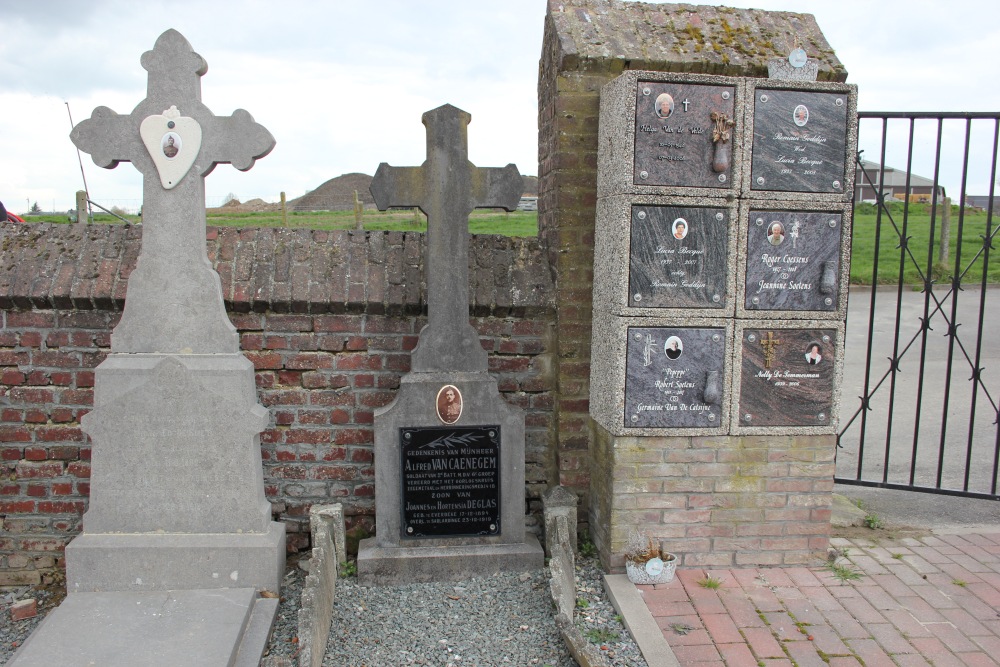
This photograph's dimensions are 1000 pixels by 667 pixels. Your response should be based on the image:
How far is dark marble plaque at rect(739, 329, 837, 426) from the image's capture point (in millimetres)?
3412

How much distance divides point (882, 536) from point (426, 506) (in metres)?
2.59

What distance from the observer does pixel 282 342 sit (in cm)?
362

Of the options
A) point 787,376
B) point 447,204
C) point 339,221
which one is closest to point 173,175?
point 447,204

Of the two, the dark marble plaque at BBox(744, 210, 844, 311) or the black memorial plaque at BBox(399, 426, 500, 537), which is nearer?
the dark marble plaque at BBox(744, 210, 844, 311)

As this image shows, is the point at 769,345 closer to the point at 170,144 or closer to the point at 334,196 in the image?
the point at 170,144

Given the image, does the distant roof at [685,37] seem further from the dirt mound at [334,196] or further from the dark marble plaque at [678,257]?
the dirt mound at [334,196]

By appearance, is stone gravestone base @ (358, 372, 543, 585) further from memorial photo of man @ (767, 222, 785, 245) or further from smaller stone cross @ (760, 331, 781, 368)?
memorial photo of man @ (767, 222, 785, 245)

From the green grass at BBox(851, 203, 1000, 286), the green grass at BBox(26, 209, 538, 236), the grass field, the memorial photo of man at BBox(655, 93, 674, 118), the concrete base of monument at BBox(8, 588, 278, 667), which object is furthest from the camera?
the green grass at BBox(851, 203, 1000, 286)

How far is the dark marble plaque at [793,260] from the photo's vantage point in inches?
132

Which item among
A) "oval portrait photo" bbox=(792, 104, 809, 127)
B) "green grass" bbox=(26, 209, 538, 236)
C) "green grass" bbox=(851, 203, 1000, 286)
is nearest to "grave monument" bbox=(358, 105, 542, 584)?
"oval portrait photo" bbox=(792, 104, 809, 127)

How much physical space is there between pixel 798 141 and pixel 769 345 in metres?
0.98

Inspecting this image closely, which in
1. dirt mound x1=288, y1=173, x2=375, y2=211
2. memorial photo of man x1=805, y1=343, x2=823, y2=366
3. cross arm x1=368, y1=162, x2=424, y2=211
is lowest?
memorial photo of man x1=805, y1=343, x2=823, y2=366

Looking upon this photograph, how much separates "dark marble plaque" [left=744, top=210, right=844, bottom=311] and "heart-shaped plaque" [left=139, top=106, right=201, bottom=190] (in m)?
2.67

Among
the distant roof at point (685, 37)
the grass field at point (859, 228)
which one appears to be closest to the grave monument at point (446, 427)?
the distant roof at point (685, 37)
